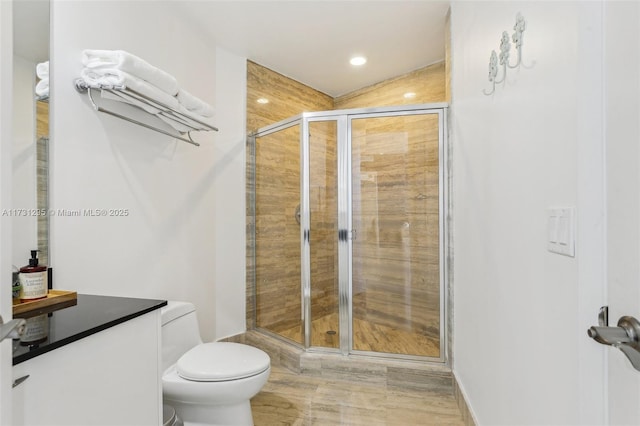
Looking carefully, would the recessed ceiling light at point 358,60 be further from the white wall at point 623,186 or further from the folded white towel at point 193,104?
the white wall at point 623,186

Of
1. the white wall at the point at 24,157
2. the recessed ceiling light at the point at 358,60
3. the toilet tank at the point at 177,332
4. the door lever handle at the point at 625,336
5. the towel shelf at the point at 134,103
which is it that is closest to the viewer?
the door lever handle at the point at 625,336

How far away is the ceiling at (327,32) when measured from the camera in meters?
2.19

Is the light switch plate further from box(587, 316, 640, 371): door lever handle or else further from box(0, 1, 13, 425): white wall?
box(0, 1, 13, 425): white wall

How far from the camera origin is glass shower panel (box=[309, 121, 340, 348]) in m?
2.53

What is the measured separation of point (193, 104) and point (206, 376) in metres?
1.51

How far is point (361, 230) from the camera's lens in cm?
254

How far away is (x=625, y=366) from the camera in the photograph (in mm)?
587

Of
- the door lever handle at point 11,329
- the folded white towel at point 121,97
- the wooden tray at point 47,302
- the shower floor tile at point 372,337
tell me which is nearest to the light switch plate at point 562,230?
the door lever handle at point 11,329

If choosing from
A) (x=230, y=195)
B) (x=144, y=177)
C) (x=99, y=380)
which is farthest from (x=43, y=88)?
(x=230, y=195)

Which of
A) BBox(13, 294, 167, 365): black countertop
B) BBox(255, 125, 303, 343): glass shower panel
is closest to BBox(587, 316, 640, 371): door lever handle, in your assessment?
BBox(13, 294, 167, 365): black countertop

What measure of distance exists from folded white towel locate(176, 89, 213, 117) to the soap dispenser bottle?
1150 millimetres

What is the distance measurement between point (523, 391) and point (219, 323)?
2.20 meters

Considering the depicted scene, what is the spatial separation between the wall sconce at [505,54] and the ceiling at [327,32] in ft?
3.83

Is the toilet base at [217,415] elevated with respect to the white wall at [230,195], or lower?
lower
